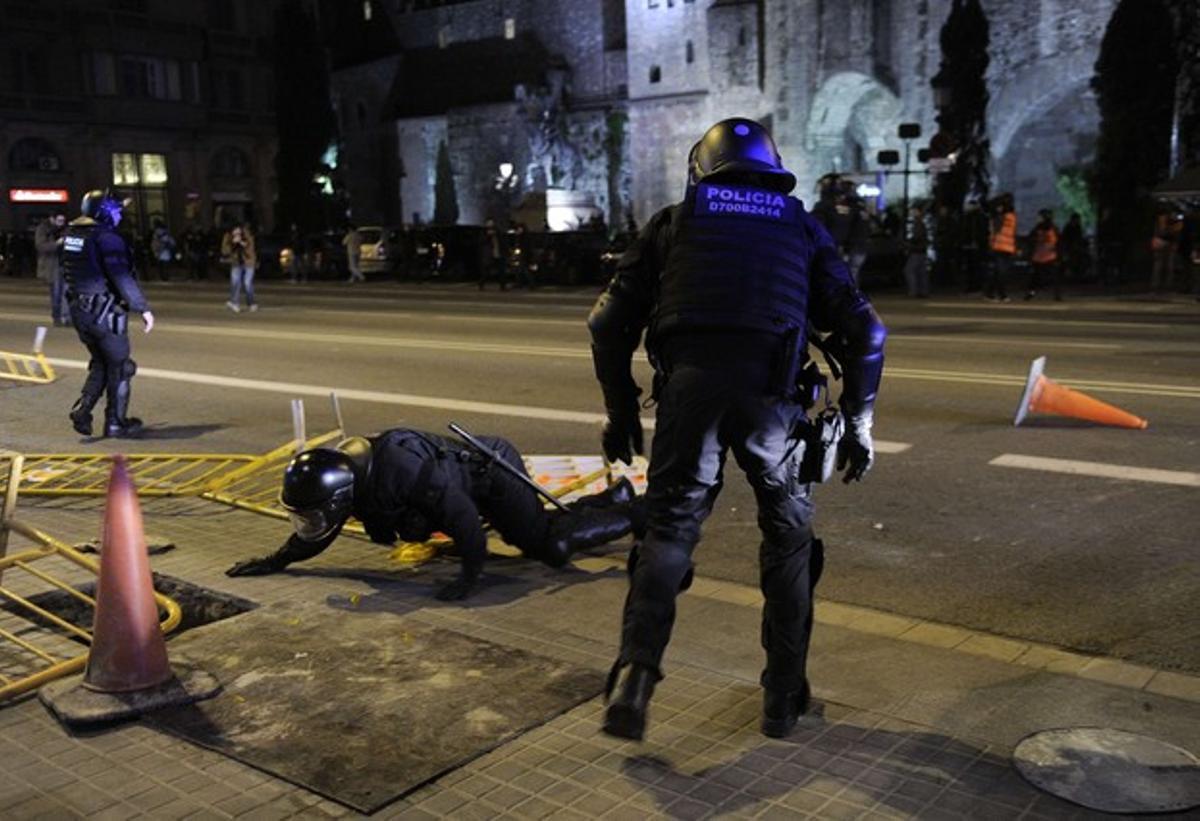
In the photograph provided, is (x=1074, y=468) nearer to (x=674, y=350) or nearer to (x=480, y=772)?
(x=674, y=350)

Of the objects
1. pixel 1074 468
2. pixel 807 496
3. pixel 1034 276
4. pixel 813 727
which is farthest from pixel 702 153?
pixel 1034 276

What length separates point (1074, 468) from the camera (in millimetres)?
7996

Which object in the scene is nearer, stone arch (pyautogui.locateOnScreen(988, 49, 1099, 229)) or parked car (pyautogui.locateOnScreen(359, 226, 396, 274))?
stone arch (pyautogui.locateOnScreen(988, 49, 1099, 229))

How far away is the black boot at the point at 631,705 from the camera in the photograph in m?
3.69

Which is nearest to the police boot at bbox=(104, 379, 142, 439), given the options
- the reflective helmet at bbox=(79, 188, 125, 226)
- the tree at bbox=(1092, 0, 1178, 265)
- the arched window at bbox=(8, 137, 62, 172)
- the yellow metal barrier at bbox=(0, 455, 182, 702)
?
the reflective helmet at bbox=(79, 188, 125, 226)

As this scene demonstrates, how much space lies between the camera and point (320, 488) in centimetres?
522

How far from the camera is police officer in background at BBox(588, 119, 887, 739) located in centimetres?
374

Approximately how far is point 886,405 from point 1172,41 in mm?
23450

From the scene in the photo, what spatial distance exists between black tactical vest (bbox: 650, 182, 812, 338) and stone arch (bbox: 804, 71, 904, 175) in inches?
1498

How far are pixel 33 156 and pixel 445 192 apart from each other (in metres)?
19.8

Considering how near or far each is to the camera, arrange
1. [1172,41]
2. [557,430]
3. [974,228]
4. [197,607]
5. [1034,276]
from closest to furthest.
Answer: [197,607], [557,430], [1034,276], [974,228], [1172,41]

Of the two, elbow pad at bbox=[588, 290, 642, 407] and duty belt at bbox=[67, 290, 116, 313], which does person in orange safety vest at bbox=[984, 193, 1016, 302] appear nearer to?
duty belt at bbox=[67, 290, 116, 313]

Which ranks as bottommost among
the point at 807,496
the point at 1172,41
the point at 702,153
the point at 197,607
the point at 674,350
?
the point at 197,607

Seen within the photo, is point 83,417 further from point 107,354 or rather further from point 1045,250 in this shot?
point 1045,250
